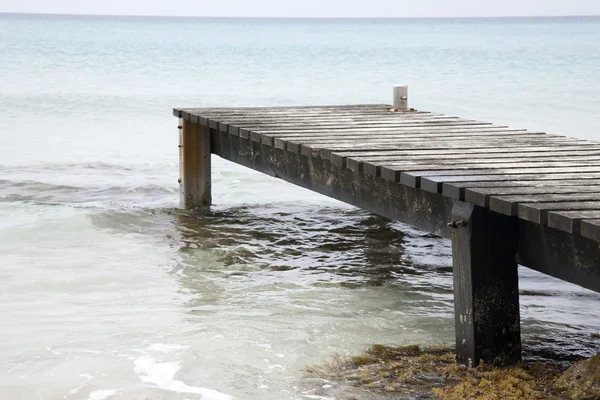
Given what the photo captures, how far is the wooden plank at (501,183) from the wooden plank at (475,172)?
0.07 meters

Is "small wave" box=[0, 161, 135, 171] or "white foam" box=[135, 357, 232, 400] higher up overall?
"small wave" box=[0, 161, 135, 171]

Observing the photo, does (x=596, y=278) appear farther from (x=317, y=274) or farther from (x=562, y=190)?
(x=317, y=274)

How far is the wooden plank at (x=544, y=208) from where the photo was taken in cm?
414

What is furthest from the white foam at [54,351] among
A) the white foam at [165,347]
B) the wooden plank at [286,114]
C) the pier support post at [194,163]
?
the pier support post at [194,163]

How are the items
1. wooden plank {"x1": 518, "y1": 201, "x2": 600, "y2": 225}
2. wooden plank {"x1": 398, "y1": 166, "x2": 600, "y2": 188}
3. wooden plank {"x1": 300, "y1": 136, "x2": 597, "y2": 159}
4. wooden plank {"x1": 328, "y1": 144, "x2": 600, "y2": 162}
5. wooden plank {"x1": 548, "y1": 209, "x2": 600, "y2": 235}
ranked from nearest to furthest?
wooden plank {"x1": 548, "y1": 209, "x2": 600, "y2": 235}, wooden plank {"x1": 518, "y1": 201, "x2": 600, "y2": 225}, wooden plank {"x1": 398, "y1": 166, "x2": 600, "y2": 188}, wooden plank {"x1": 328, "y1": 144, "x2": 600, "y2": 162}, wooden plank {"x1": 300, "y1": 136, "x2": 597, "y2": 159}

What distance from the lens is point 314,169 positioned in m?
6.68

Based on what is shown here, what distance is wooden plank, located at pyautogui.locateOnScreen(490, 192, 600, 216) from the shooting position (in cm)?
430

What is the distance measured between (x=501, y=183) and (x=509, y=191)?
23 centimetres

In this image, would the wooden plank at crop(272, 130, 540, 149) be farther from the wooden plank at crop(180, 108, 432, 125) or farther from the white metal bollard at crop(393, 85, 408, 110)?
the white metal bollard at crop(393, 85, 408, 110)

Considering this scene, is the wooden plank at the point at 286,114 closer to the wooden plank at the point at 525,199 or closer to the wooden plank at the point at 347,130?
the wooden plank at the point at 347,130

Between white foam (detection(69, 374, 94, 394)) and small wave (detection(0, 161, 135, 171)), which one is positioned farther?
small wave (detection(0, 161, 135, 171))

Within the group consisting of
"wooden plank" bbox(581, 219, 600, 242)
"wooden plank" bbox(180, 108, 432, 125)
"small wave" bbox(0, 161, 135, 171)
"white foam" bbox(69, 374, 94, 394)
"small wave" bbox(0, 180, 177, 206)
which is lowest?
"white foam" bbox(69, 374, 94, 394)

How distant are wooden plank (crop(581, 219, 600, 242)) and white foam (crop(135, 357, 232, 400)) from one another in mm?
1873

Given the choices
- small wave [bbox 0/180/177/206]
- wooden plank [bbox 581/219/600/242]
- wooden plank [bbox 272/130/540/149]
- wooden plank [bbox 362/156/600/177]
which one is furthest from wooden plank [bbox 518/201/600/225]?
small wave [bbox 0/180/177/206]
